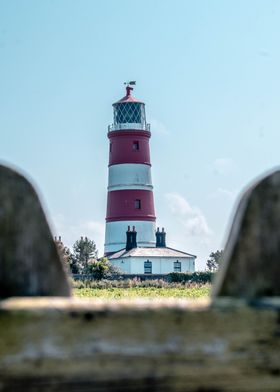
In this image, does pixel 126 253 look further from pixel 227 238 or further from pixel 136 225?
pixel 227 238

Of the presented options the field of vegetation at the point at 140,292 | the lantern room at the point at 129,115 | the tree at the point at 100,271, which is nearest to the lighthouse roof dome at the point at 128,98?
the lantern room at the point at 129,115

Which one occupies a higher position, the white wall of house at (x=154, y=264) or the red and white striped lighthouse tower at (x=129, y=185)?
the red and white striped lighthouse tower at (x=129, y=185)

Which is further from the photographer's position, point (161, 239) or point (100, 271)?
point (161, 239)

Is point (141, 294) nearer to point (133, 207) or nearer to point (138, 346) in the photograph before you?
point (138, 346)

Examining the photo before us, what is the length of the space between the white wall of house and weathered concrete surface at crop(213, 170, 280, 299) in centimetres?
5884

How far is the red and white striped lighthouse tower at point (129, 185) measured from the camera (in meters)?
60.1

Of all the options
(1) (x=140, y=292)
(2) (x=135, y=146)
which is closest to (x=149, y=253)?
(2) (x=135, y=146)

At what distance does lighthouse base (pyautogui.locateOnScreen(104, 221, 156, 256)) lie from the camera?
61659mm

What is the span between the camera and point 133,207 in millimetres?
60281

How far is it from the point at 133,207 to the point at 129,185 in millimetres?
1516

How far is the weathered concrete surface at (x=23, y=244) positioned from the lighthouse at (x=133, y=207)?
192 ft

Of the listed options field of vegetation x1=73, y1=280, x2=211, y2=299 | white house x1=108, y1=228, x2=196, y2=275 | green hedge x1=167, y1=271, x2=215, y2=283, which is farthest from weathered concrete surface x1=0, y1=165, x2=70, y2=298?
white house x1=108, y1=228, x2=196, y2=275

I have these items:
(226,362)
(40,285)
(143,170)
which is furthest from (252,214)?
(143,170)

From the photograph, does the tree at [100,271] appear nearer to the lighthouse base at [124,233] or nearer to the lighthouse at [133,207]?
the lighthouse at [133,207]
